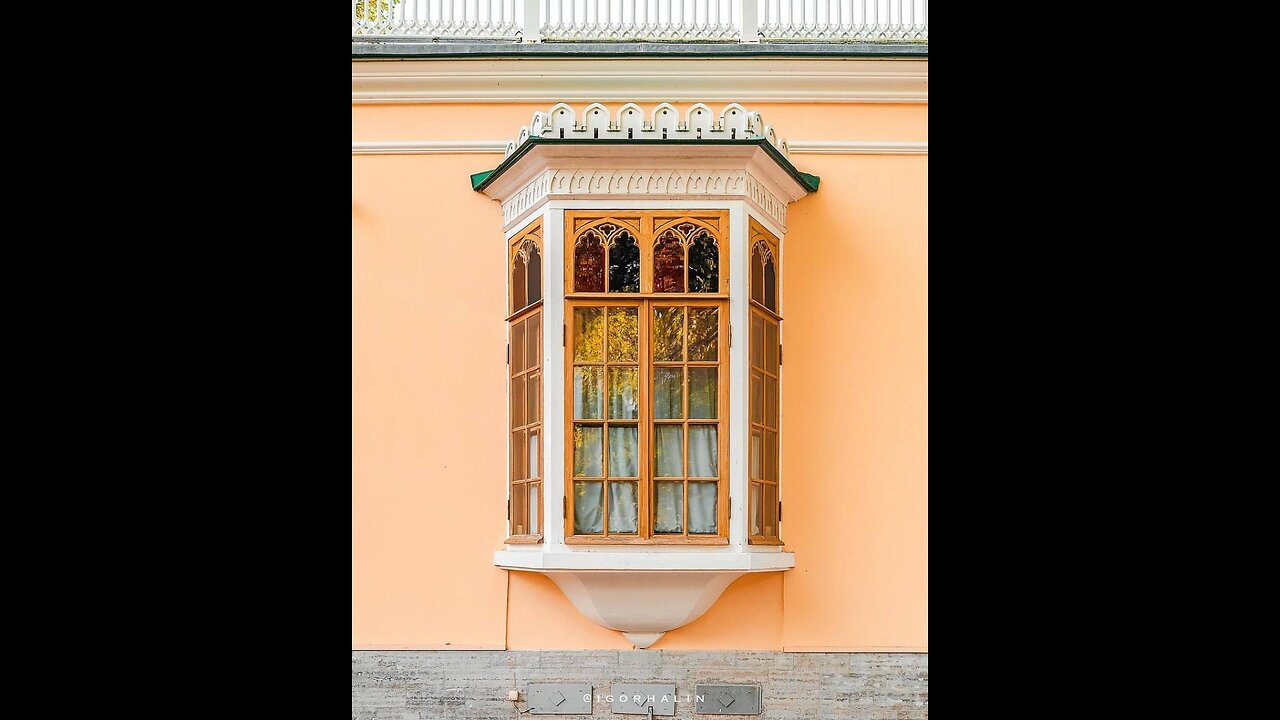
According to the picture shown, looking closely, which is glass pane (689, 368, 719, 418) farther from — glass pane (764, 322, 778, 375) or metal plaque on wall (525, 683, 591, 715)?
metal plaque on wall (525, 683, 591, 715)

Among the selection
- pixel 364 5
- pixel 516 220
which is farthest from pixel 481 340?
pixel 364 5

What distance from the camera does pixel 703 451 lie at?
18.0ft

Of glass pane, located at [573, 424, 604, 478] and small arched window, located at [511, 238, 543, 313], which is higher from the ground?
small arched window, located at [511, 238, 543, 313]

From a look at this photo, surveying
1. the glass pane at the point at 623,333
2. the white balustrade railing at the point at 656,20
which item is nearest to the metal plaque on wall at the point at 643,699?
the glass pane at the point at 623,333

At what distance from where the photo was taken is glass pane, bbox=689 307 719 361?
5.53 m

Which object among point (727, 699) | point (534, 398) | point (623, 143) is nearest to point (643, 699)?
point (727, 699)

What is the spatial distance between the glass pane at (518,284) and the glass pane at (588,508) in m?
0.96

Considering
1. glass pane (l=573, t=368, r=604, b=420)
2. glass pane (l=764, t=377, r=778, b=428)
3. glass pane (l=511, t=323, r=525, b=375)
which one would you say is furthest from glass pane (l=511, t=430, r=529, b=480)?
glass pane (l=764, t=377, r=778, b=428)

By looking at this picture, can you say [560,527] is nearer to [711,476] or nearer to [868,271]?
[711,476]

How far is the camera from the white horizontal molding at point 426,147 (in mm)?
6129

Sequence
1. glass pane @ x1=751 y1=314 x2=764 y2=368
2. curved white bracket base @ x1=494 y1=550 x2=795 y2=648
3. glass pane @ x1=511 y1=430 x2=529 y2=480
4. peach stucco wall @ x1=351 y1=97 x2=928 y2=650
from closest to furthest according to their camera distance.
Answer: curved white bracket base @ x1=494 y1=550 x2=795 y2=648 → glass pane @ x1=751 y1=314 x2=764 y2=368 → glass pane @ x1=511 y1=430 x2=529 y2=480 → peach stucco wall @ x1=351 y1=97 x2=928 y2=650

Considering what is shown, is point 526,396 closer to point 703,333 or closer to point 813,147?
point 703,333

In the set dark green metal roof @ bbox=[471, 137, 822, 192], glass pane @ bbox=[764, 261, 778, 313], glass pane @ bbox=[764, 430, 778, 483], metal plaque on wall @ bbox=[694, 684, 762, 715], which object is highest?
dark green metal roof @ bbox=[471, 137, 822, 192]

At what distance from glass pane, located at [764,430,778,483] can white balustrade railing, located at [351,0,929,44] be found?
2.01 m
